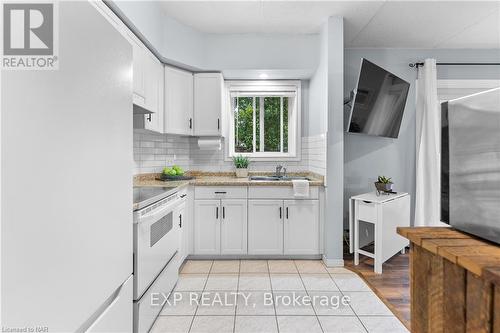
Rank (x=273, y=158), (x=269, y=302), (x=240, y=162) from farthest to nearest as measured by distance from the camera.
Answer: (x=273, y=158) → (x=240, y=162) → (x=269, y=302)

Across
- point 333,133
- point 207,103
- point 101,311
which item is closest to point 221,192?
point 207,103

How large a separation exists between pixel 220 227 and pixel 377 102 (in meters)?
2.28

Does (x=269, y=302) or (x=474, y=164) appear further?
(x=269, y=302)

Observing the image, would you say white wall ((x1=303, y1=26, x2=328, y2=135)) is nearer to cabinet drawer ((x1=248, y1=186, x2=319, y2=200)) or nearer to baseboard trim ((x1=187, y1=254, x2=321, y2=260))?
cabinet drawer ((x1=248, y1=186, x2=319, y2=200))

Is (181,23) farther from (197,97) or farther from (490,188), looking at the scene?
(490,188)

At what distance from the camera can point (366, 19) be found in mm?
3041

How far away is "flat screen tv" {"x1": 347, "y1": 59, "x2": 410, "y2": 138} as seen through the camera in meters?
2.99

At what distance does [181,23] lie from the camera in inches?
127

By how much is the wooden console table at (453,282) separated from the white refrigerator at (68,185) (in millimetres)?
1011

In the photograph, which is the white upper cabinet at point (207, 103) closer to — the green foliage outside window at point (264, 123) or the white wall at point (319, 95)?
the green foliage outside window at point (264, 123)

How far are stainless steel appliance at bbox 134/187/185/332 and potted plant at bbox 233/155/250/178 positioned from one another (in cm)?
138

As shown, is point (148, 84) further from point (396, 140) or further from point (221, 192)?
point (396, 140)

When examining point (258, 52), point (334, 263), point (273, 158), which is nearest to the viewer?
point (334, 263)

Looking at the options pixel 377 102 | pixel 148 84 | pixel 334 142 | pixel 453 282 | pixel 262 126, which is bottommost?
pixel 453 282
